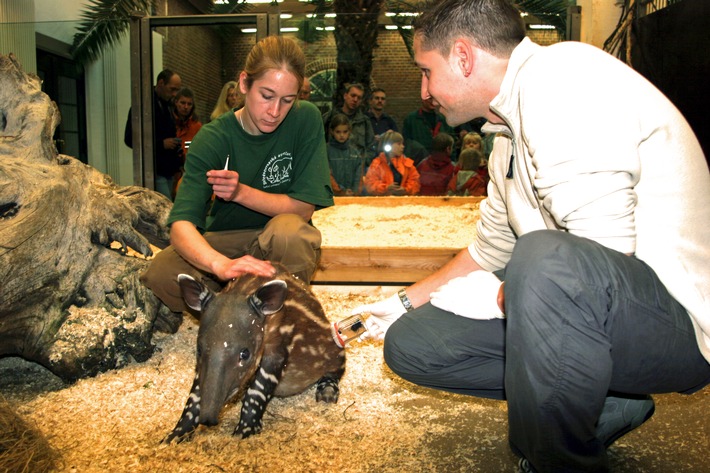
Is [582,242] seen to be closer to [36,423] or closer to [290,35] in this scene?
[36,423]

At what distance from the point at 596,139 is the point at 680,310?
0.60 m

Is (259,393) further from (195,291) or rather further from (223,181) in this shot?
(223,181)

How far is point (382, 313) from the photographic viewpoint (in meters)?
2.72

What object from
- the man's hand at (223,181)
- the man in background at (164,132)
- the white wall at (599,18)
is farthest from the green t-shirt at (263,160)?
the white wall at (599,18)

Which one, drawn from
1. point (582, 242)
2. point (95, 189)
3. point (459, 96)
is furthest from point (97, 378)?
point (582, 242)

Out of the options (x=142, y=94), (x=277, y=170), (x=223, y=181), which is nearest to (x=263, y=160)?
(x=277, y=170)

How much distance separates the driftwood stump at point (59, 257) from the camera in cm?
335

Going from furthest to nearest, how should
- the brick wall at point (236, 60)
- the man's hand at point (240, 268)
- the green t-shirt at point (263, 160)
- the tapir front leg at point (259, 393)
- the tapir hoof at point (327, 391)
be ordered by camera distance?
the brick wall at point (236, 60)
the green t-shirt at point (263, 160)
the tapir hoof at point (327, 391)
the man's hand at point (240, 268)
the tapir front leg at point (259, 393)

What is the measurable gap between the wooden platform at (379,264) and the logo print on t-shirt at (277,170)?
1338 millimetres

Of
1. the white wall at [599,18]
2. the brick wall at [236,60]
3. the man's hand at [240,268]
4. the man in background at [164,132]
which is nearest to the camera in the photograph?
the man's hand at [240,268]

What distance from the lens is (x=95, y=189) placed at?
3975mm

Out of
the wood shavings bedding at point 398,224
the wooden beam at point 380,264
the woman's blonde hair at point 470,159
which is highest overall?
the woman's blonde hair at point 470,159

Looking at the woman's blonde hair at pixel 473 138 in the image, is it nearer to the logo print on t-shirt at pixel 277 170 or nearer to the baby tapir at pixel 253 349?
the logo print on t-shirt at pixel 277 170

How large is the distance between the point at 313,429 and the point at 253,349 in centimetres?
47
